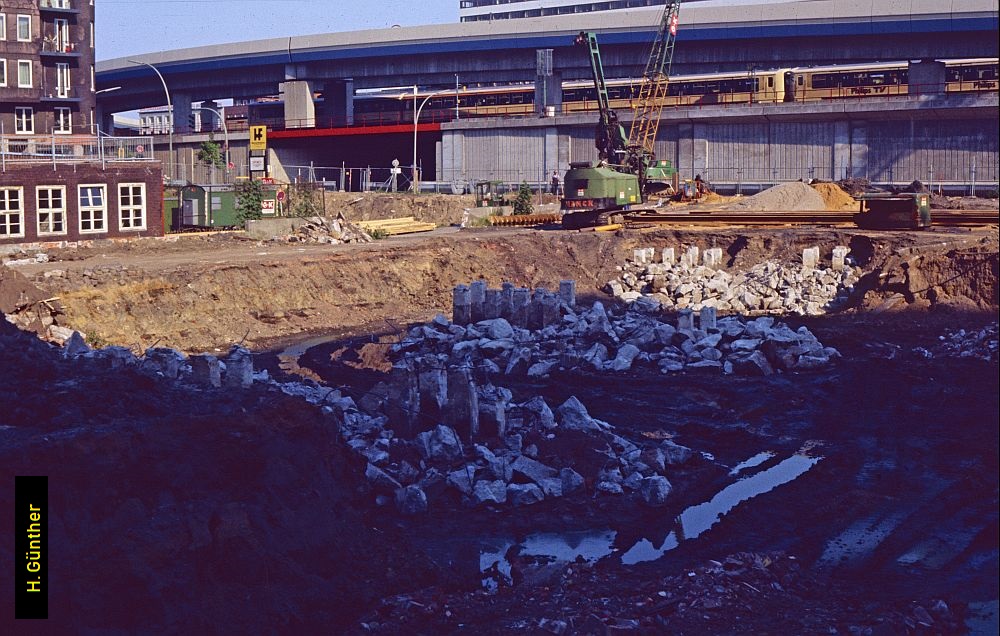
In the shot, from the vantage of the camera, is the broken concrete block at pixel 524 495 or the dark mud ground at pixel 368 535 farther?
the broken concrete block at pixel 524 495

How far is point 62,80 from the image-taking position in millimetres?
72000

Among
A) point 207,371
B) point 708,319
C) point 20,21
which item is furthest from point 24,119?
point 207,371

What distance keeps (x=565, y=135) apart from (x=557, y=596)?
59824mm

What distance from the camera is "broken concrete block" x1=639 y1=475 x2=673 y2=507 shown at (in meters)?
17.2

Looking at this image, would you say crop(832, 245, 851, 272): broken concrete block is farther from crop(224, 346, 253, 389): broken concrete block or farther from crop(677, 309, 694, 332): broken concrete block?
crop(224, 346, 253, 389): broken concrete block

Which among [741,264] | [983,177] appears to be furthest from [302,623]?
[983,177]

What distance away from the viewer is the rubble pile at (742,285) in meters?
35.7

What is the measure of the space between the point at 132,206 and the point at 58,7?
35.6 m

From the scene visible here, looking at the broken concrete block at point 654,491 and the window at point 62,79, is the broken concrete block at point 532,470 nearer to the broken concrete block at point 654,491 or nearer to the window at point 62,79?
the broken concrete block at point 654,491

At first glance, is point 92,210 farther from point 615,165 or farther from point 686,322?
point 615,165

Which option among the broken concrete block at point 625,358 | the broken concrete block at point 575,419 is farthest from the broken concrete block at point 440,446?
the broken concrete block at point 625,358

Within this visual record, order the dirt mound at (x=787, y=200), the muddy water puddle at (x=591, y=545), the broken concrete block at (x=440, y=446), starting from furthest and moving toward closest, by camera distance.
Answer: the dirt mound at (x=787, y=200) < the broken concrete block at (x=440, y=446) < the muddy water puddle at (x=591, y=545)

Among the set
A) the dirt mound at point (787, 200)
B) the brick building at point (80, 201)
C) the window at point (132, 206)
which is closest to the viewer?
the brick building at point (80, 201)

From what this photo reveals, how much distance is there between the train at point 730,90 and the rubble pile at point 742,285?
2177cm
